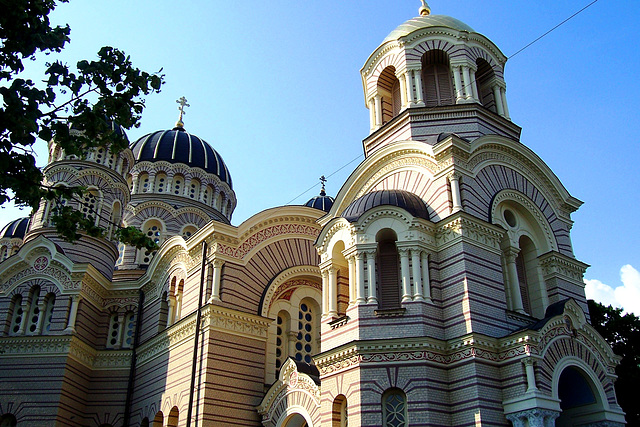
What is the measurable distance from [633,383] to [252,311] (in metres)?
13.1

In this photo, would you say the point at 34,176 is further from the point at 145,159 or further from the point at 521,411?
the point at 145,159

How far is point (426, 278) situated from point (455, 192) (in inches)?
93.4

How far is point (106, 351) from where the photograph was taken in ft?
72.1

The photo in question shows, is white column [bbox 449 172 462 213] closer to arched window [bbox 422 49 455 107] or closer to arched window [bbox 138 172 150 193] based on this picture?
arched window [bbox 422 49 455 107]

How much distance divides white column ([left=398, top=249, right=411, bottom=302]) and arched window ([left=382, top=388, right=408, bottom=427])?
2190mm

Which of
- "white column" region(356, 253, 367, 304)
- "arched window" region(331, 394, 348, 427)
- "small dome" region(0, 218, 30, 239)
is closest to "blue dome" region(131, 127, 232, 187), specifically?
"small dome" region(0, 218, 30, 239)

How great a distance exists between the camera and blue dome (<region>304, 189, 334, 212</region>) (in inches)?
1303

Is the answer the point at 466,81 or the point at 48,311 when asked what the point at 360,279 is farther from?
the point at 48,311

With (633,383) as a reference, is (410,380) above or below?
below

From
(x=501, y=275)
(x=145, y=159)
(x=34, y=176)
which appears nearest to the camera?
(x=34, y=176)

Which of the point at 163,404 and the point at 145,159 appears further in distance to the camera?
the point at 145,159

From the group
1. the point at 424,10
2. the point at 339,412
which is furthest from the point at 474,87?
the point at 339,412

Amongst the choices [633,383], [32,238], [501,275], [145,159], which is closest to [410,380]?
[501,275]

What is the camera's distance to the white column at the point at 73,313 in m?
20.7
